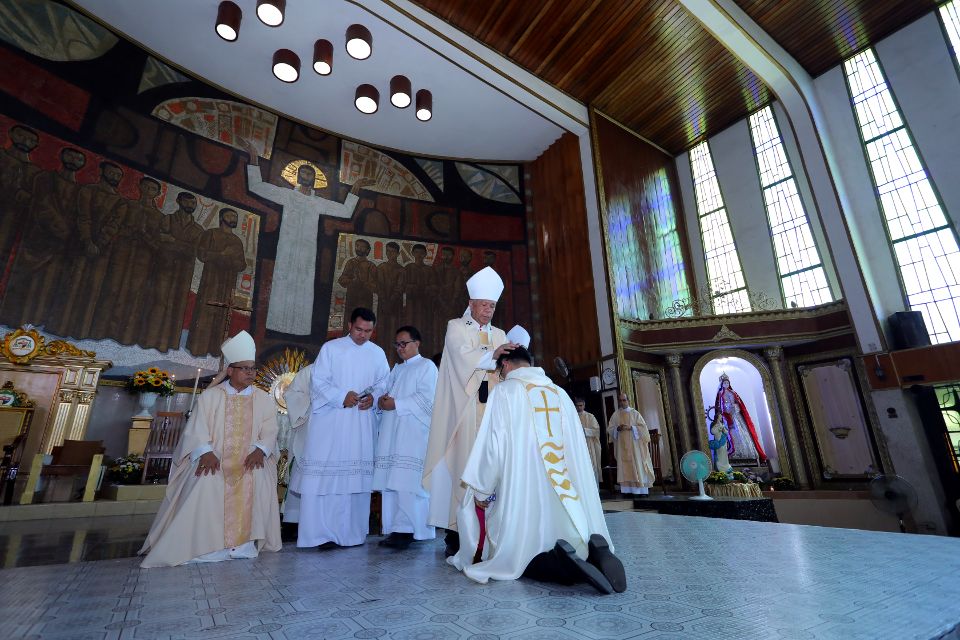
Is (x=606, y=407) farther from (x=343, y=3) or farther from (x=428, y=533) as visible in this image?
(x=343, y=3)

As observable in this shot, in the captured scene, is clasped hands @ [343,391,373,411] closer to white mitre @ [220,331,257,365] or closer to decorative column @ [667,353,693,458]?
white mitre @ [220,331,257,365]

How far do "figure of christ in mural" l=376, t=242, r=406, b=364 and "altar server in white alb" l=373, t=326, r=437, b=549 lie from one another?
6630mm

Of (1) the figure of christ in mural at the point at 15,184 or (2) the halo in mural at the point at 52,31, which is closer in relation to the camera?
(1) the figure of christ in mural at the point at 15,184

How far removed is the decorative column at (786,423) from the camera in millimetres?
9312

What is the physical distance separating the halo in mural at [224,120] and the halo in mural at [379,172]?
5.79 feet

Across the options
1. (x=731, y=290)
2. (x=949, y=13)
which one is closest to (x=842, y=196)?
(x=731, y=290)

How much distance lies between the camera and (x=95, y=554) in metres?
3.22

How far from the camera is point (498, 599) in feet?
6.42

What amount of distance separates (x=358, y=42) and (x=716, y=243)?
31.8 ft

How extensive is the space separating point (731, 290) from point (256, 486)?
11.6 metres

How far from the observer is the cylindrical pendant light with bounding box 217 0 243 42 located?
27.4ft

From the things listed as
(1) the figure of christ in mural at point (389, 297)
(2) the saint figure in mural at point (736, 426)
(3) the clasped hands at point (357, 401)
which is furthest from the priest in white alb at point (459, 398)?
(2) the saint figure in mural at point (736, 426)

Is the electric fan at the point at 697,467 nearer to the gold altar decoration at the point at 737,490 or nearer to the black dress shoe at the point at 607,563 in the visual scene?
the gold altar decoration at the point at 737,490

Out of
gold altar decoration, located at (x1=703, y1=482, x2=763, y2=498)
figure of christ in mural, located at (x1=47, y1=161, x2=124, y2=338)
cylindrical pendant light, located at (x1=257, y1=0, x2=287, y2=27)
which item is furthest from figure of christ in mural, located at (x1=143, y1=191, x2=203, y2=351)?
gold altar decoration, located at (x1=703, y1=482, x2=763, y2=498)
